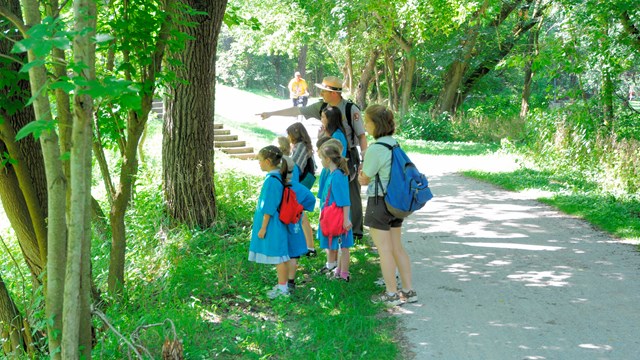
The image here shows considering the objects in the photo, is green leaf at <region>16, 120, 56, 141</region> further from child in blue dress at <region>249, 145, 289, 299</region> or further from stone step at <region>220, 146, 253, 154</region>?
stone step at <region>220, 146, 253, 154</region>

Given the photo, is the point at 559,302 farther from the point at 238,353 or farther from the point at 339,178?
the point at 238,353

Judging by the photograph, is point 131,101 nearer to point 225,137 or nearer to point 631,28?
point 631,28

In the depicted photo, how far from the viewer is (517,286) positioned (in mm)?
6582

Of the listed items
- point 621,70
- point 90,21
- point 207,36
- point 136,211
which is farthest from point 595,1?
point 90,21

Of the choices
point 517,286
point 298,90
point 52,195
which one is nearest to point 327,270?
point 517,286

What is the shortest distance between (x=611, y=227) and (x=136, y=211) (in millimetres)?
6475

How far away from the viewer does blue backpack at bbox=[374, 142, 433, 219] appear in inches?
234

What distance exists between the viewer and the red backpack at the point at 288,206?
20.8 feet

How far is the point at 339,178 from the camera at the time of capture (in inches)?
257

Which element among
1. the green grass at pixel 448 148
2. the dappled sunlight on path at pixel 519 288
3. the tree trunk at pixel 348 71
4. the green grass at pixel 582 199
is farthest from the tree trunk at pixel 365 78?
the dappled sunlight on path at pixel 519 288

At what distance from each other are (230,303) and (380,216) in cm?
173

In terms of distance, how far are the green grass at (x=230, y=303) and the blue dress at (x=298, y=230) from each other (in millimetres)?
422

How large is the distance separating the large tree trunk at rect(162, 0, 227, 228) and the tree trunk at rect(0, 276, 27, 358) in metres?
3.33

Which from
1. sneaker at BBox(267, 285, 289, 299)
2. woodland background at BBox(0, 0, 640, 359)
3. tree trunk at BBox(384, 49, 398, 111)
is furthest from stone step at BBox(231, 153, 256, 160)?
tree trunk at BBox(384, 49, 398, 111)
